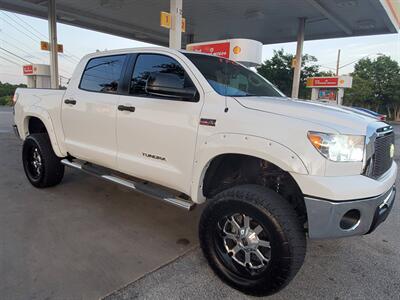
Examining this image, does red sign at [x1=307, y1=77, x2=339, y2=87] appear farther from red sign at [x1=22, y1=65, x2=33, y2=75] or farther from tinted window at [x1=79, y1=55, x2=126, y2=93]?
tinted window at [x1=79, y1=55, x2=126, y2=93]

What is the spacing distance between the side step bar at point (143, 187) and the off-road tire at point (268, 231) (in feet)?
1.27

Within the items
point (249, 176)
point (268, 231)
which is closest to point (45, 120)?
point (249, 176)

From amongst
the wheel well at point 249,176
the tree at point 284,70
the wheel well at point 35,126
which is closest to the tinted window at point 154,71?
the wheel well at point 249,176

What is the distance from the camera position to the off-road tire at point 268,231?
2266mm

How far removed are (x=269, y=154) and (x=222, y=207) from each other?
0.59 meters

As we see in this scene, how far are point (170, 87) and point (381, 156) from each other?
1.88 metres

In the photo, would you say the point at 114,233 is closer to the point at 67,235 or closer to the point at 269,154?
the point at 67,235

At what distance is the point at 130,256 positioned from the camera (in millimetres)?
3006

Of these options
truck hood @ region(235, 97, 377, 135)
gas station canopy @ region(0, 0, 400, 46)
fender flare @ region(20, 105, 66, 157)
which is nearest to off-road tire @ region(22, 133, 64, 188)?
fender flare @ region(20, 105, 66, 157)

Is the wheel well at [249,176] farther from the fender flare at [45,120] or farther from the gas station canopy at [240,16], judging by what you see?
the gas station canopy at [240,16]

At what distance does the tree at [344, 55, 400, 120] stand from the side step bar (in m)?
36.8

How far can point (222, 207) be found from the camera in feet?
8.42

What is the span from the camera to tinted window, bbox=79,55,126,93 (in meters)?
3.72

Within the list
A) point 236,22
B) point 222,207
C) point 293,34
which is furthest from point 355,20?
point 222,207
